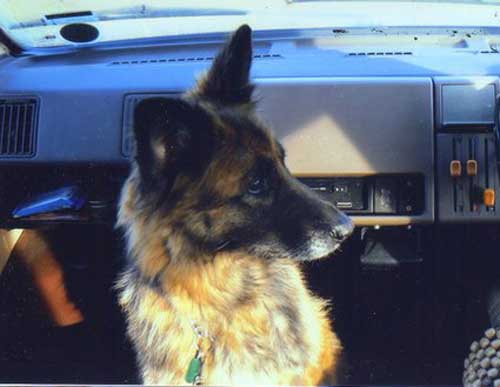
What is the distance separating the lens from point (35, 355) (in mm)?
4648

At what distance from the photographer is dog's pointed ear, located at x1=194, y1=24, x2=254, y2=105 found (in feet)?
11.0

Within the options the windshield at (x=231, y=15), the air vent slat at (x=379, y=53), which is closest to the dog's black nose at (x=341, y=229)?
the air vent slat at (x=379, y=53)

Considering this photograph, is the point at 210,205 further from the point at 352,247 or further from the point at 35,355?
the point at 35,355

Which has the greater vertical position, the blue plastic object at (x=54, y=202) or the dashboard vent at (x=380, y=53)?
the dashboard vent at (x=380, y=53)

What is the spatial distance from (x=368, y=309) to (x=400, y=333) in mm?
224

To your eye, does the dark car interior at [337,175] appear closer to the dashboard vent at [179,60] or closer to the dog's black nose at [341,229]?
the dashboard vent at [179,60]

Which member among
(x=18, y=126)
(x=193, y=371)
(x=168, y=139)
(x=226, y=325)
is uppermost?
(x=168, y=139)

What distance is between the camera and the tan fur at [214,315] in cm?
338

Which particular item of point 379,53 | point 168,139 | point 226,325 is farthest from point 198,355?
point 379,53

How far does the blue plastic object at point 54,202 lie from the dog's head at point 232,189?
85cm

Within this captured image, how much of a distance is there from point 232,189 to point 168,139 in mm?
390

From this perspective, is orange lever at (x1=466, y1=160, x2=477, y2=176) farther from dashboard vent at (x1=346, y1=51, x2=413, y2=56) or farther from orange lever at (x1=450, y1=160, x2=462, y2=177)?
dashboard vent at (x1=346, y1=51, x2=413, y2=56)

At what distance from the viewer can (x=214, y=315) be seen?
3.51 meters

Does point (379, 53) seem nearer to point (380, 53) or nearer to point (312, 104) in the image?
point (380, 53)
